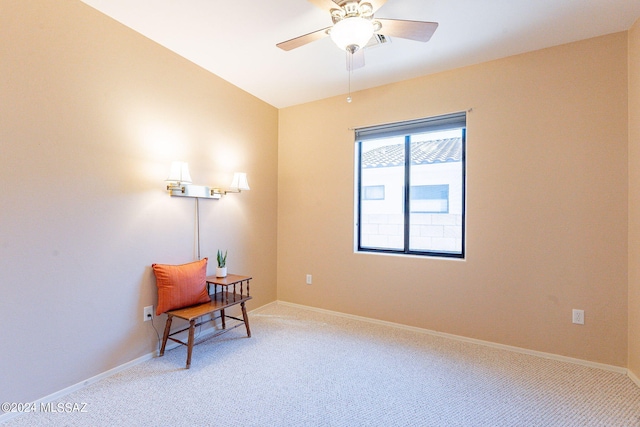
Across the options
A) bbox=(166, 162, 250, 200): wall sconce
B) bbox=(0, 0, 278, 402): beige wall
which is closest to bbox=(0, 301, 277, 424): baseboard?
bbox=(0, 0, 278, 402): beige wall

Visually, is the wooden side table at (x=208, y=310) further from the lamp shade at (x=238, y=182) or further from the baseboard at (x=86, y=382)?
the lamp shade at (x=238, y=182)

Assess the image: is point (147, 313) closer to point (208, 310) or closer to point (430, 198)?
point (208, 310)

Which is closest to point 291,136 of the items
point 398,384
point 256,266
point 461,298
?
point 256,266

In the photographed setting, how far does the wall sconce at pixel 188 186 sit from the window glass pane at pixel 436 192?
189 centimetres

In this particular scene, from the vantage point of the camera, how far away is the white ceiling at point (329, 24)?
1.95 meters

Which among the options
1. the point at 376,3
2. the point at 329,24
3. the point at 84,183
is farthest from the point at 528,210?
the point at 84,183

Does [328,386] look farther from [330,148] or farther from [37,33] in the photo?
[37,33]

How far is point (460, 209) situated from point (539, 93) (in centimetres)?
119

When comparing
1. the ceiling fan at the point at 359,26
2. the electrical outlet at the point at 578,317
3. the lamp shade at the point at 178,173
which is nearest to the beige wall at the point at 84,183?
the lamp shade at the point at 178,173

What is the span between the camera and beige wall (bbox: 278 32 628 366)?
221 cm

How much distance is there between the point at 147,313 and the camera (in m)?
2.35

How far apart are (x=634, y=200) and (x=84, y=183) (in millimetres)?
3985

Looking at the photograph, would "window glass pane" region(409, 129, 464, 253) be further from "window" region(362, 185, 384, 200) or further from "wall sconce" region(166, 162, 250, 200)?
"wall sconce" region(166, 162, 250, 200)

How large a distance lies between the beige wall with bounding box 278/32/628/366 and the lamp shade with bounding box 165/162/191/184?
5.79ft
